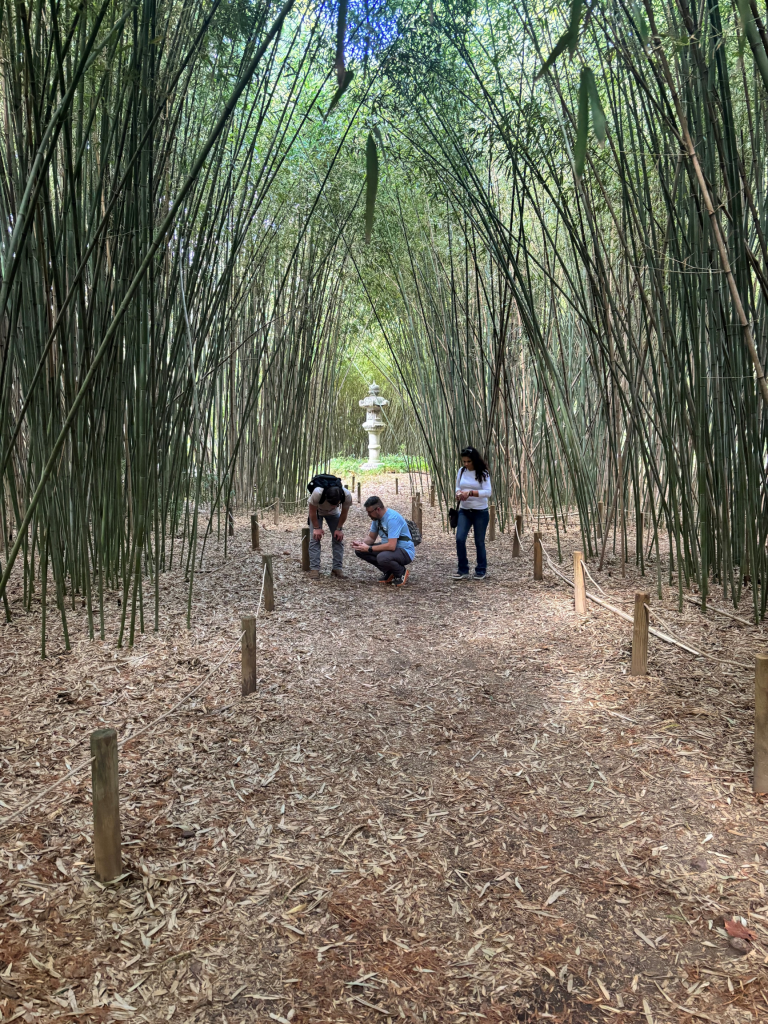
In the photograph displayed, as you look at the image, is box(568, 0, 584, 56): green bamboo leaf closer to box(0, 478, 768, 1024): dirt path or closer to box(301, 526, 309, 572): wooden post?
box(0, 478, 768, 1024): dirt path

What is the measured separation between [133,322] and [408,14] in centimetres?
224

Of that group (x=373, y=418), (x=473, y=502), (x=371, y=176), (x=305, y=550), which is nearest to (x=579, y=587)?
(x=473, y=502)

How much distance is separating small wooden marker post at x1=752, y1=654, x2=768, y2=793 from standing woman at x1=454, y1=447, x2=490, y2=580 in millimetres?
2302

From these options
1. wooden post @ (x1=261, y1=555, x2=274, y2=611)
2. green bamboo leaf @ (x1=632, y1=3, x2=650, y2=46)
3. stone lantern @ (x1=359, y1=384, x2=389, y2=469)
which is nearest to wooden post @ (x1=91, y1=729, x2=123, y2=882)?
green bamboo leaf @ (x1=632, y1=3, x2=650, y2=46)

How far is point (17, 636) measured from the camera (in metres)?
2.50

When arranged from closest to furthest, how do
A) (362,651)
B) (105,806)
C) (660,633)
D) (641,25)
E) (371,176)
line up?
(371,176) → (641,25) → (105,806) → (660,633) → (362,651)

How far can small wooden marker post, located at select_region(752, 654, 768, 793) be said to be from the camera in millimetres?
1517

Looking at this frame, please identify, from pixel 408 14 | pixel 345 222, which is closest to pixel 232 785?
pixel 408 14

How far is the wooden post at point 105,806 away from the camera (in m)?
1.24

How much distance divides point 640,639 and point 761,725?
68 cm

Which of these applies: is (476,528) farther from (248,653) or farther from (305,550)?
(248,653)

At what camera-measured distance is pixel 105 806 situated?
1275mm

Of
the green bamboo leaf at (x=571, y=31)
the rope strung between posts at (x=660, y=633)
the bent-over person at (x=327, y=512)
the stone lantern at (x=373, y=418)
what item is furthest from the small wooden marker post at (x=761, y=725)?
the stone lantern at (x=373, y=418)

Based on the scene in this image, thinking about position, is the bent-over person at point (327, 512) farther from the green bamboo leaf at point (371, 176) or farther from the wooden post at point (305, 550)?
the green bamboo leaf at point (371, 176)
